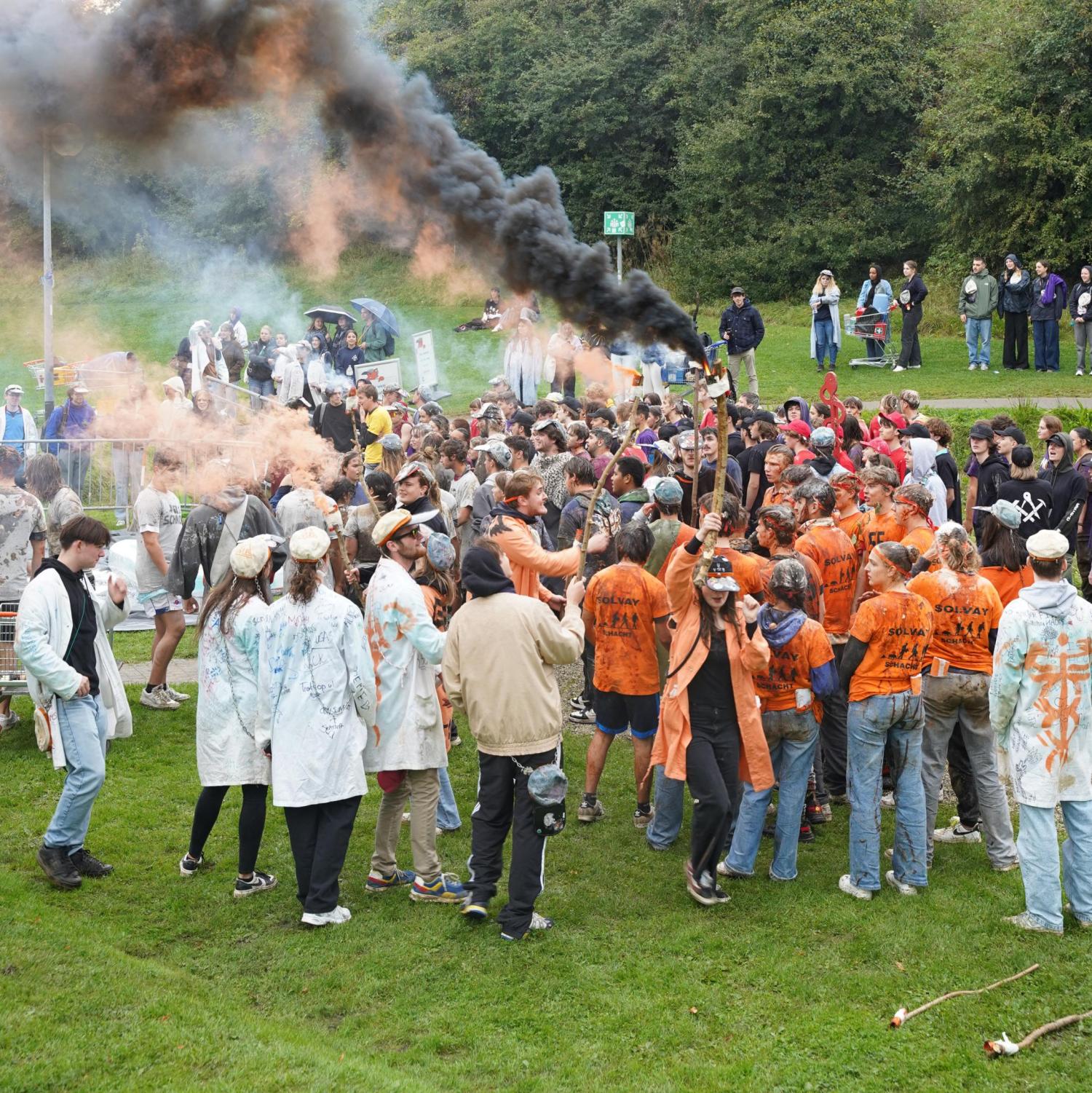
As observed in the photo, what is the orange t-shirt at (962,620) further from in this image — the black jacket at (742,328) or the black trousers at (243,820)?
the black jacket at (742,328)

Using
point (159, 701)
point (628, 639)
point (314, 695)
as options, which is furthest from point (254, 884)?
point (159, 701)

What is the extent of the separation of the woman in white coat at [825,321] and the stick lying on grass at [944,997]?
711 inches

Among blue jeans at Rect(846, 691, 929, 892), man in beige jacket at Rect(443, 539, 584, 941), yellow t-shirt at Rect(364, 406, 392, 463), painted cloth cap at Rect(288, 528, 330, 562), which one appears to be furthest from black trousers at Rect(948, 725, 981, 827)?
yellow t-shirt at Rect(364, 406, 392, 463)

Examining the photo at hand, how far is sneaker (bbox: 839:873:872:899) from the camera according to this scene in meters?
6.68

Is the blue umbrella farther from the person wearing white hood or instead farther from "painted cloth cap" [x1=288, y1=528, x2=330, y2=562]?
the person wearing white hood

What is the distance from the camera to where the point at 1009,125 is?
27.6 m

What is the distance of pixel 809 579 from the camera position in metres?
7.18

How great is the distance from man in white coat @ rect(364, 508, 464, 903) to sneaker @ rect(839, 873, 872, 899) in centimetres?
208

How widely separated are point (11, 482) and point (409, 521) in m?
Answer: 4.13

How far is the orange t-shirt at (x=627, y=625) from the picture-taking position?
7336 mm

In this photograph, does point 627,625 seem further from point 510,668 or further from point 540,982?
point 540,982

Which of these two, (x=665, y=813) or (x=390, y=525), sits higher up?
Answer: (x=390, y=525)

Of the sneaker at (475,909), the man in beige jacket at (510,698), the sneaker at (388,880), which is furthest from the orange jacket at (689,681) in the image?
the sneaker at (388,880)

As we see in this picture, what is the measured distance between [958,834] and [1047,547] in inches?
86.4
